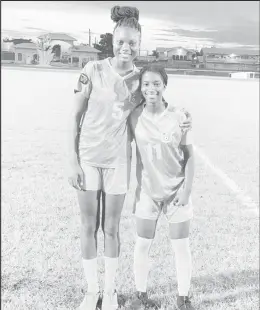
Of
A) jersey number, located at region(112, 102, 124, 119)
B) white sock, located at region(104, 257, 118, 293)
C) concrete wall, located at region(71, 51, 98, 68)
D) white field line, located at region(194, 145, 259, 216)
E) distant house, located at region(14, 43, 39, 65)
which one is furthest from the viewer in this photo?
white field line, located at region(194, 145, 259, 216)

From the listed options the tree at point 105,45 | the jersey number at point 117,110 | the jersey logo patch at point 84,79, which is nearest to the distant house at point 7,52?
the tree at point 105,45

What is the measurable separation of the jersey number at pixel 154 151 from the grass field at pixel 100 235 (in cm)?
A: 48

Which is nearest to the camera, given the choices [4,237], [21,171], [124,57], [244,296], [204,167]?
[124,57]

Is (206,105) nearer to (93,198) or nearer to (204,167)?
(204,167)

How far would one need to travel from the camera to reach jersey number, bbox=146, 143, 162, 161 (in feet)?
5.79

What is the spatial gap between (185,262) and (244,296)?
0.63 metres

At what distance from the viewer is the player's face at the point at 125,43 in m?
1.75

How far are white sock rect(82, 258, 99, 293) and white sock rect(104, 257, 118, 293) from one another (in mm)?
41

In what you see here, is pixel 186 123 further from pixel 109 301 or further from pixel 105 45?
pixel 109 301

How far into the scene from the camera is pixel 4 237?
3119 millimetres

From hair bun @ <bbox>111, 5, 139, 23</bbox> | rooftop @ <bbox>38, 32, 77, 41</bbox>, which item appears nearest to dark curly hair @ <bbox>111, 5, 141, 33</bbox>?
hair bun @ <bbox>111, 5, 139, 23</bbox>

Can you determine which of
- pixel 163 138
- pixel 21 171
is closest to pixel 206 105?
pixel 21 171

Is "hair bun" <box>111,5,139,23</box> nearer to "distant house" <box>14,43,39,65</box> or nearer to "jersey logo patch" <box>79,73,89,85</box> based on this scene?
"jersey logo patch" <box>79,73,89,85</box>

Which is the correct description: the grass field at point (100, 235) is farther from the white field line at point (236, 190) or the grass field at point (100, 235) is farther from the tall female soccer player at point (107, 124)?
the tall female soccer player at point (107, 124)
